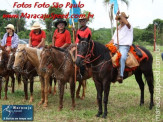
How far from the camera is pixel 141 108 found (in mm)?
7250

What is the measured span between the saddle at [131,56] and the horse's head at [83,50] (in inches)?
33.6

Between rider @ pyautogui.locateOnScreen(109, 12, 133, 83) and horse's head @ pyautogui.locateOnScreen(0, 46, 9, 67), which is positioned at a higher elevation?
rider @ pyautogui.locateOnScreen(109, 12, 133, 83)

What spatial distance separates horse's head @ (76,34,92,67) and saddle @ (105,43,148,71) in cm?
85

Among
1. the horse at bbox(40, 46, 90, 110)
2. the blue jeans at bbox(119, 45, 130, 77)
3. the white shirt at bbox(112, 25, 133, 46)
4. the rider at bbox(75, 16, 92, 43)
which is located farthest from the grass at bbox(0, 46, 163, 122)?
the rider at bbox(75, 16, 92, 43)

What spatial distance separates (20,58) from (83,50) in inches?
A: 114

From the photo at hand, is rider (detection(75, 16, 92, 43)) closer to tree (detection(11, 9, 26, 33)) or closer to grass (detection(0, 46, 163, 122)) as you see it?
grass (detection(0, 46, 163, 122))

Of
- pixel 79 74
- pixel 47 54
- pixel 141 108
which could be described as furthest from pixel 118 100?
pixel 47 54

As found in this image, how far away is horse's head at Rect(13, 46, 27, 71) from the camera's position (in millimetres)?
7765

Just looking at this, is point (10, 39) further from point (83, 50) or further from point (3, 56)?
point (83, 50)

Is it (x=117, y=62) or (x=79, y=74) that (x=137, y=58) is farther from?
(x=79, y=74)

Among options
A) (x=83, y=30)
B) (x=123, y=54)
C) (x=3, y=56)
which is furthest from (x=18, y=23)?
(x=123, y=54)

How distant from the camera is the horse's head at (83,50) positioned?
577 centimetres

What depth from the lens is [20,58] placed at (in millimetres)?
7840

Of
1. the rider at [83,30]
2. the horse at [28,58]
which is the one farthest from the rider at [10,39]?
the rider at [83,30]
